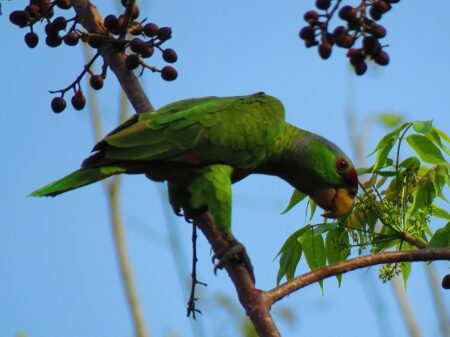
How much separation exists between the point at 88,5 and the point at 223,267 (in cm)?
171

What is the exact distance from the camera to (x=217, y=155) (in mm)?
4512

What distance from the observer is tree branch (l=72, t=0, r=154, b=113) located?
4242 millimetres

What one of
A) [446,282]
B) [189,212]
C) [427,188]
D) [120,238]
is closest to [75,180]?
[189,212]

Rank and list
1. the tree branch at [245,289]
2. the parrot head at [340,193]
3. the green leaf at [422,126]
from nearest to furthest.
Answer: the tree branch at [245,289], the green leaf at [422,126], the parrot head at [340,193]

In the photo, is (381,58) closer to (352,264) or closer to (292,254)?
(352,264)

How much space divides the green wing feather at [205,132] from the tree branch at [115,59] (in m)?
0.09

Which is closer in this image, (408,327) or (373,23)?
(373,23)

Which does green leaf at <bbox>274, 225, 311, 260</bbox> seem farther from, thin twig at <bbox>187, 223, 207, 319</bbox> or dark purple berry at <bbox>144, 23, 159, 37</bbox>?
dark purple berry at <bbox>144, 23, 159, 37</bbox>

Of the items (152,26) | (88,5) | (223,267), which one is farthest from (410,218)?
(88,5)

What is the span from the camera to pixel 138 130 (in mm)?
4254

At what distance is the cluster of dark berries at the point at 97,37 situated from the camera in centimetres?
434

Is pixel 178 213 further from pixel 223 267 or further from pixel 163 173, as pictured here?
pixel 223 267

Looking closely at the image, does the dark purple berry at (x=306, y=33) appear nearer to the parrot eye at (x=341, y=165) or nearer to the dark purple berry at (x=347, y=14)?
the dark purple berry at (x=347, y=14)

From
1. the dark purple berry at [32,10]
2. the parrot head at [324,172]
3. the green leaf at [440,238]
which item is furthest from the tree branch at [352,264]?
the dark purple berry at [32,10]
